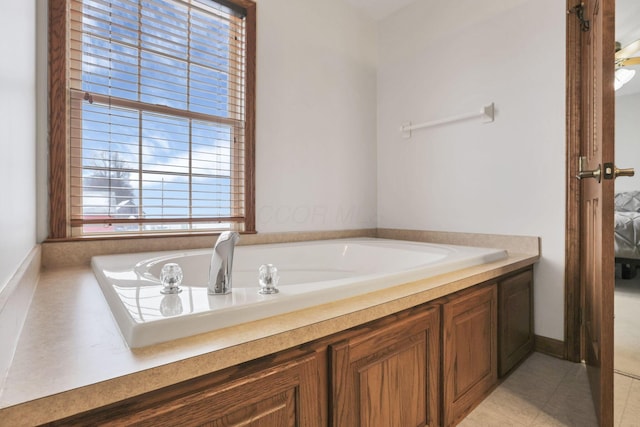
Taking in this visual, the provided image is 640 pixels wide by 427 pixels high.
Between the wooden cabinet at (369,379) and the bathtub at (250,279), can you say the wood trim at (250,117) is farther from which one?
the wooden cabinet at (369,379)

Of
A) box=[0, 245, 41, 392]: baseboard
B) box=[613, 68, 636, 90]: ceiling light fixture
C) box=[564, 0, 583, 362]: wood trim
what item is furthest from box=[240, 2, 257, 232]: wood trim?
box=[613, 68, 636, 90]: ceiling light fixture

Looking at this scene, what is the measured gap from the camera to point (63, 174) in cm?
153

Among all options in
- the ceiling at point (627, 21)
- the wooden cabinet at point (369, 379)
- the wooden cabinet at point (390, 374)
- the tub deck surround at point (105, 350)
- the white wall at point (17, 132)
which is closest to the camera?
the tub deck surround at point (105, 350)

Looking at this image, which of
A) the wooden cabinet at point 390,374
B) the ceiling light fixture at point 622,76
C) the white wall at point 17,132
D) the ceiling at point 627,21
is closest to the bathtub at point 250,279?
the wooden cabinet at point 390,374

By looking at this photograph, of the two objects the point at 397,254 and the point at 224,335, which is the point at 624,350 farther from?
the point at 224,335

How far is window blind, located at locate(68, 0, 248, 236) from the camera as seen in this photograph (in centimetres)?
163

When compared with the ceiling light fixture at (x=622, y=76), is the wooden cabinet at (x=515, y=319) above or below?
below

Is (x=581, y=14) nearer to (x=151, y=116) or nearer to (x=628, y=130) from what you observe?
(x=628, y=130)

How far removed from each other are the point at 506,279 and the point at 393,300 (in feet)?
3.24

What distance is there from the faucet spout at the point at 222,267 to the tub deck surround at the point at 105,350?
0.16 metres

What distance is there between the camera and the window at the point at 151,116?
157 centimetres

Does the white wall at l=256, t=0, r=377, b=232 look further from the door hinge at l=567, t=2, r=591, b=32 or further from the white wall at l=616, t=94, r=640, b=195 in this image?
the white wall at l=616, t=94, r=640, b=195

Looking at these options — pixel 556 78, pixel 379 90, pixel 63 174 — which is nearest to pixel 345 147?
pixel 379 90

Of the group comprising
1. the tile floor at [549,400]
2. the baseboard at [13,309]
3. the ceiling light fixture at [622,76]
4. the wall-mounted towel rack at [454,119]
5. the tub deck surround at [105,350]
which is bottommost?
the tile floor at [549,400]
